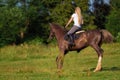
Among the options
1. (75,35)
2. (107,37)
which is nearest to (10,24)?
(75,35)

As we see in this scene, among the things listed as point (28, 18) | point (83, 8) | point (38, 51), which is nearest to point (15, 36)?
point (28, 18)

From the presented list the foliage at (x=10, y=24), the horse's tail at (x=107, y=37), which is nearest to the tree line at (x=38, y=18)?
the foliage at (x=10, y=24)

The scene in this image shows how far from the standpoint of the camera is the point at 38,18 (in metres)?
80.4

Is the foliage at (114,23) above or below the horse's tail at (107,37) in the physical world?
below

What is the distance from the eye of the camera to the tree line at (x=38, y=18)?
2825 inches

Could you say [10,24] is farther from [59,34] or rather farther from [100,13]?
[59,34]

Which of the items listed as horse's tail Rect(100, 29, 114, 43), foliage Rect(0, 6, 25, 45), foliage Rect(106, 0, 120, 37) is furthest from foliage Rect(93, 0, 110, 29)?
horse's tail Rect(100, 29, 114, 43)

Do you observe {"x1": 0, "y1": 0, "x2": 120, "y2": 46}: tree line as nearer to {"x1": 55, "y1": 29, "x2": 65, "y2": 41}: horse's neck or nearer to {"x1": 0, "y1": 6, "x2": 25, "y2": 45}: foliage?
{"x1": 0, "y1": 6, "x2": 25, "y2": 45}: foliage

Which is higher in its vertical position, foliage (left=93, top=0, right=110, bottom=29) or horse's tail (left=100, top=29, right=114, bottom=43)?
horse's tail (left=100, top=29, right=114, bottom=43)

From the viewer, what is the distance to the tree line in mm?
71750

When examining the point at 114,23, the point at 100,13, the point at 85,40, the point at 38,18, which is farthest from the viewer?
the point at 100,13

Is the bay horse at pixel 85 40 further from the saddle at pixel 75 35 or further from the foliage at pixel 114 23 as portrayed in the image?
the foliage at pixel 114 23

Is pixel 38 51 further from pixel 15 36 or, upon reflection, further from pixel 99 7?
pixel 99 7

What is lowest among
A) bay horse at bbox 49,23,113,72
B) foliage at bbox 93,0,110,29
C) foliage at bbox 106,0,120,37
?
foliage at bbox 93,0,110,29
